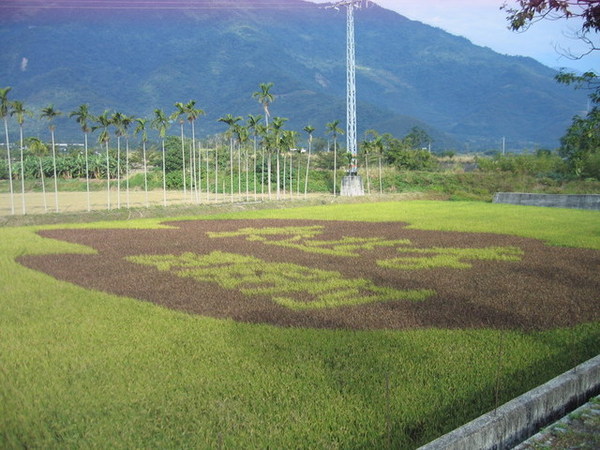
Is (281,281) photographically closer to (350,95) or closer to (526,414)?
(526,414)

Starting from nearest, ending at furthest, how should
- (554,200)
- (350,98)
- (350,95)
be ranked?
(554,200) → (350,98) → (350,95)

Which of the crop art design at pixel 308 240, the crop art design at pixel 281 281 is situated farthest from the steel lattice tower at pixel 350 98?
the crop art design at pixel 281 281

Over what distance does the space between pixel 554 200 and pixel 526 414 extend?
44282mm

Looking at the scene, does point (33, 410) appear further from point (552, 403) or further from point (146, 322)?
point (552, 403)

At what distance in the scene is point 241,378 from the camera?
297 inches

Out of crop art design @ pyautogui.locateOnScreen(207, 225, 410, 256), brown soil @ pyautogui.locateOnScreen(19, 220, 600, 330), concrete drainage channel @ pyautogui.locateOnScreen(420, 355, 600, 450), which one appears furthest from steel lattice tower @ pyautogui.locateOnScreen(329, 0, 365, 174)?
concrete drainage channel @ pyautogui.locateOnScreen(420, 355, 600, 450)

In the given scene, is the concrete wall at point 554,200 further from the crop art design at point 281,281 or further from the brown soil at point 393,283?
the crop art design at point 281,281

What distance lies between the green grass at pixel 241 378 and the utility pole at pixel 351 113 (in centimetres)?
5048

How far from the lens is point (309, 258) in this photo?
730 inches

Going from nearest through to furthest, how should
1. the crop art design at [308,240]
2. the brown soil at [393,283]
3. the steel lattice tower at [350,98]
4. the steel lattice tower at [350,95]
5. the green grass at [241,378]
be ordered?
the green grass at [241,378] → the brown soil at [393,283] → the crop art design at [308,240] → the steel lattice tower at [350,95] → the steel lattice tower at [350,98]

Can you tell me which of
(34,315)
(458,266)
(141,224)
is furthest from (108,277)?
(141,224)

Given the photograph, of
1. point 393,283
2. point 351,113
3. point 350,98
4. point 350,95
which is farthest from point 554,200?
point 393,283

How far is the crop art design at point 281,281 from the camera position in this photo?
12.4 meters

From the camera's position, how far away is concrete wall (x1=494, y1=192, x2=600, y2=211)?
43062 millimetres
